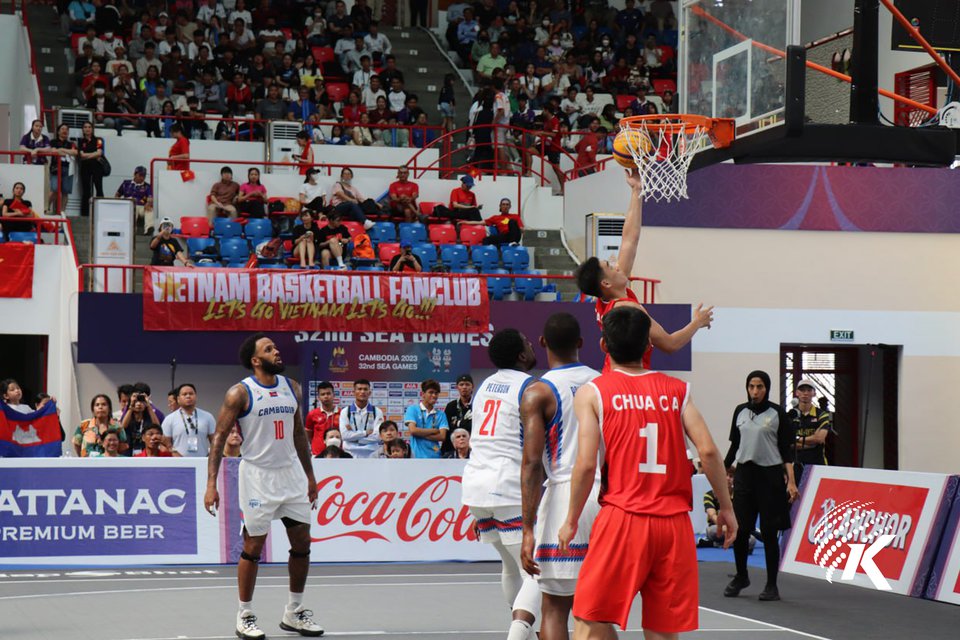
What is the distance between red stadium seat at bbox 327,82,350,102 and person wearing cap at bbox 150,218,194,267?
8359 mm

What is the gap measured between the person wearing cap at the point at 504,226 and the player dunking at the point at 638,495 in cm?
1788

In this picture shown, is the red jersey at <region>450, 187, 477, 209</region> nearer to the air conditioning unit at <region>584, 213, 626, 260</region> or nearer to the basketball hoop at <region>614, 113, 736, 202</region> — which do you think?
the air conditioning unit at <region>584, 213, 626, 260</region>

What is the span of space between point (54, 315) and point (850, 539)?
41.8 ft

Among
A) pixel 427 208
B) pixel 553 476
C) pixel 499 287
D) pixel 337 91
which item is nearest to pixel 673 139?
pixel 553 476

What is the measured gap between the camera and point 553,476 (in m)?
7.32

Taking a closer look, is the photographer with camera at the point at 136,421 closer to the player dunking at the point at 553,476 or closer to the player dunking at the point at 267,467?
the player dunking at the point at 267,467

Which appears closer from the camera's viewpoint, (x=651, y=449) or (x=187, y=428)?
(x=651, y=449)

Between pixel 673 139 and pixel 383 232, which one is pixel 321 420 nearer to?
pixel 673 139

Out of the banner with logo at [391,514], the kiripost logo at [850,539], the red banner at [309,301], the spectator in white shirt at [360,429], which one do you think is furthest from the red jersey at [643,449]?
the red banner at [309,301]

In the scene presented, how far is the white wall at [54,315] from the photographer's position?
2045 cm

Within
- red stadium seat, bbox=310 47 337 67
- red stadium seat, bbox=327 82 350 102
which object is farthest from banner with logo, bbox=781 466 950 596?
red stadium seat, bbox=310 47 337 67

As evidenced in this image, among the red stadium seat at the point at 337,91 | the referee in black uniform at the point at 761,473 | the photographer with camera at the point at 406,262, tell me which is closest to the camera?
the referee in black uniform at the point at 761,473

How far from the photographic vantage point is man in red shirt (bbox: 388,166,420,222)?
24.5 metres

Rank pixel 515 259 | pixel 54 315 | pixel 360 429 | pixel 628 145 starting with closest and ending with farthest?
pixel 628 145, pixel 360 429, pixel 54 315, pixel 515 259
